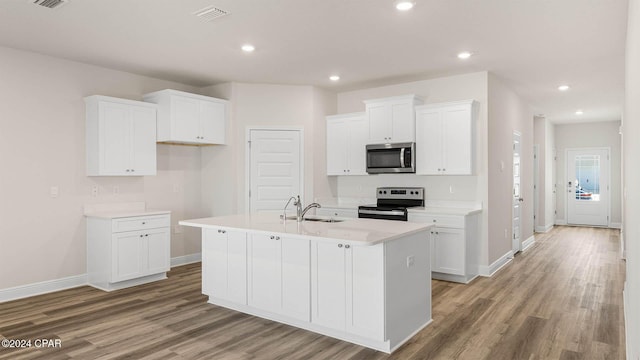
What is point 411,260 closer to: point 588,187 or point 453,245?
point 453,245

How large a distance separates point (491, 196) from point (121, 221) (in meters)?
4.70

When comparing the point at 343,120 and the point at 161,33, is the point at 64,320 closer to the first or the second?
the point at 161,33

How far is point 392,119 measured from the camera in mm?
5832

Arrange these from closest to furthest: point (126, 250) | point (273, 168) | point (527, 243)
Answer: point (126, 250) → point (273, 168) → point (527, 243)

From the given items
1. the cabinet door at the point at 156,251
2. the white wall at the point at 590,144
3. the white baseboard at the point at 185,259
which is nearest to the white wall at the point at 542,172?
the white wall at the point at 590,144

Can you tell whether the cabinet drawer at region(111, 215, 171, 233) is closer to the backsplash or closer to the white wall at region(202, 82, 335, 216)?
the white wall at region(202, 82, 335, 216)

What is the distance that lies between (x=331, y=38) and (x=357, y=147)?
2393 millimetres

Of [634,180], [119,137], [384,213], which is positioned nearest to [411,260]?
[634,180]

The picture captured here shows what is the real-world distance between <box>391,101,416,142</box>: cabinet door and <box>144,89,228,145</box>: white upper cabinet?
96.6 inches

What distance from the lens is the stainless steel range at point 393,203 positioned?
18.1 feet

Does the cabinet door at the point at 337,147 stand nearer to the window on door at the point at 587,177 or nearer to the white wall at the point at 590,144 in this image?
the white wall at the point at 590,144

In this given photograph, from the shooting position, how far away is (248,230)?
3.61 metres

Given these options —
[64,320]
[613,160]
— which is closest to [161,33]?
[64,320]

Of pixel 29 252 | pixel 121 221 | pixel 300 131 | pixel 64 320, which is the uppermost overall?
pixel 300 131
